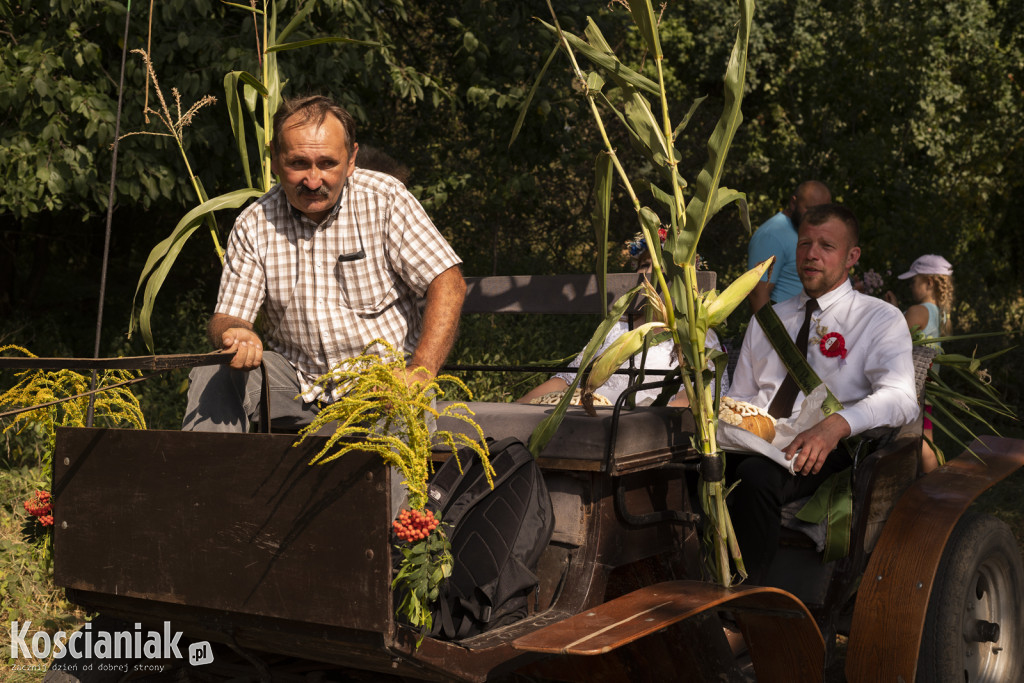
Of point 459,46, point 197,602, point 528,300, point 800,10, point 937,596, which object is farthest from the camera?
point 800,10

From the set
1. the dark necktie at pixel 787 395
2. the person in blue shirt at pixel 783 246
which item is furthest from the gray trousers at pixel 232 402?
the person in blue shirt at pixel 783 246

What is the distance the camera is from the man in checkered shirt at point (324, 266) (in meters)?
3.28

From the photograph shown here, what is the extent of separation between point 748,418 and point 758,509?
0.40 metres

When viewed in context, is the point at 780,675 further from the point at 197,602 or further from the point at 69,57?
the point at 69,57

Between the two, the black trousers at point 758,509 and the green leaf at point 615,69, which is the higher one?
the green leaf at point 615,69

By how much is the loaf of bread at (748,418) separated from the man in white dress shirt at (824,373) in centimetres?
14

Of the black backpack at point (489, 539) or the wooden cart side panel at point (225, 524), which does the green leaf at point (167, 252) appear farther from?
the black backpack at point (489, 539)

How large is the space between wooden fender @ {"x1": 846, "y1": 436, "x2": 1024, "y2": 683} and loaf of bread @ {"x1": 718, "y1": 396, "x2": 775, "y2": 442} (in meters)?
0.47

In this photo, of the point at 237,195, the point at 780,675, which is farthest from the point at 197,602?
the point at 780,675

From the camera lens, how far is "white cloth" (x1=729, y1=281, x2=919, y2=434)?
3.36 metres

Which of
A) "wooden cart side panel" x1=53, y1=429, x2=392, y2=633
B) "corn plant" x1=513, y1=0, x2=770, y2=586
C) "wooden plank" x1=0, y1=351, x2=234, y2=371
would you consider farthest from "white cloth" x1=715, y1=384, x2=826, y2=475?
"wooden plank" x1=0, y1=351, x2=234, y2=371

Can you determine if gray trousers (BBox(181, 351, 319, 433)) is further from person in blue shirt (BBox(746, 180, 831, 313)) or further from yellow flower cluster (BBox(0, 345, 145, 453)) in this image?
person in blue shirt (BBox(746, 180, 831, 313))

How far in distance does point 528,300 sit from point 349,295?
4.22 feet

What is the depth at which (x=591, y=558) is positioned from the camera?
9.45 feet
